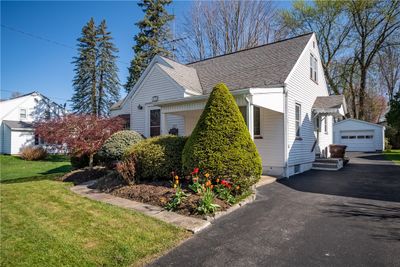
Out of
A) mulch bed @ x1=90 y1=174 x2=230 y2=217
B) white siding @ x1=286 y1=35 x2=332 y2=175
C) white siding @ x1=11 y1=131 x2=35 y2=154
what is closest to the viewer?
mulch bed @ x1=90 y1=174 x2=230 y2=217

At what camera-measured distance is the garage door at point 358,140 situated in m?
26.8

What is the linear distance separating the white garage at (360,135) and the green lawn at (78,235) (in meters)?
28.3

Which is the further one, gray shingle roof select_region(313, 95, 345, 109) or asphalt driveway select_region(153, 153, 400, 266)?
gray shingle roof select_region(313, 95, 345, 109)

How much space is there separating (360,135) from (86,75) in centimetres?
3371

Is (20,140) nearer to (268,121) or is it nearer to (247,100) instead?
(268,121)

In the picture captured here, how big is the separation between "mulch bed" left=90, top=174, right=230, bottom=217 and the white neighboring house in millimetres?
20972

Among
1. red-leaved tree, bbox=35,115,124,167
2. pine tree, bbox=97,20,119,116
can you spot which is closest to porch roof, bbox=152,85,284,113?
red-leaved tree, bbox=35,115,124,167

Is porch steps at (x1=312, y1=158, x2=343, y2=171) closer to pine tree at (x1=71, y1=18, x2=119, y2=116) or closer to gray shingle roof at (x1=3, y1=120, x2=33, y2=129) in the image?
pine tree at (x1=71, y1=18, x2=119, y2=116)

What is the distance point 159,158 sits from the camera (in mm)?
7535

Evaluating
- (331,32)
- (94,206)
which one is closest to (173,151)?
(94,206)

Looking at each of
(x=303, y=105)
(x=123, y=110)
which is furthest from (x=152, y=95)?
(x=303, y=105)

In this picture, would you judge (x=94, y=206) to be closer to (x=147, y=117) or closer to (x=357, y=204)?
(x=357, y=204)

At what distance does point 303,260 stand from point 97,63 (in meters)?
34.2

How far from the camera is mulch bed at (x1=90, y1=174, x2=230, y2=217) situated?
18.2ft
